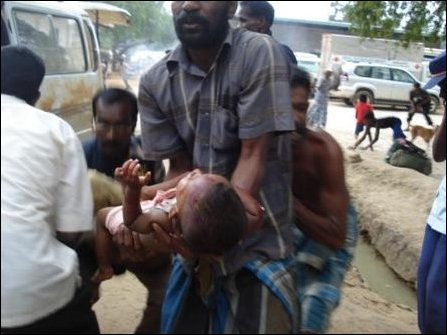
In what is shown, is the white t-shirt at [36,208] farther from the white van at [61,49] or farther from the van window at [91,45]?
the van window at [91,45]

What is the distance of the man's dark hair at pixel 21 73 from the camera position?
196 centimetres

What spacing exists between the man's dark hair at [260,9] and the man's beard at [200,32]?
75.9 inches

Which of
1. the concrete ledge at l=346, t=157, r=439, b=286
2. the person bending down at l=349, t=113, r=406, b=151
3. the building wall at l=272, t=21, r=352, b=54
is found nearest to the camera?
the concrete ledge at l=346, t=157, r=439, b=286

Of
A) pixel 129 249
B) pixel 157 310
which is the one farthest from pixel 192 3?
pixel 157 310

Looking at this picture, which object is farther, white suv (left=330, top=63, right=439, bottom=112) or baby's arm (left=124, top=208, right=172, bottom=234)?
white suv (left=330, top=63, right=439, bottom=112)

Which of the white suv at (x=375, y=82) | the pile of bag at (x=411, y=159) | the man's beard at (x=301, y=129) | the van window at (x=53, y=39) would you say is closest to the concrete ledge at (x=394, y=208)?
the pile of bag at (x=411, y=159)

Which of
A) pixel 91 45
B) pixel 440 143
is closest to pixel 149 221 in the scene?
pixel 440 143

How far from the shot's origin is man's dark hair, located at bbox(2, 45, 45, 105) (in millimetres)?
1960

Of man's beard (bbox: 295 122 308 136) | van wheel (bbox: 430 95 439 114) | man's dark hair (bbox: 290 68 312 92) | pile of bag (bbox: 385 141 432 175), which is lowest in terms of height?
van wheel (bbox: 430 95 439 114)

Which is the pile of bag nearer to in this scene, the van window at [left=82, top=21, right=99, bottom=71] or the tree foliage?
the van window at [left=82, top=21, right=99, bottom=71]

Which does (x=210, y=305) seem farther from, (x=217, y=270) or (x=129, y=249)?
(x=129, y=249)

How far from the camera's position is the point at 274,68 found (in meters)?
1.68

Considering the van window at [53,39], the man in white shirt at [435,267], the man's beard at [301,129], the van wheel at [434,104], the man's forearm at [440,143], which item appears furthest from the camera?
the van wheel at [434,104]

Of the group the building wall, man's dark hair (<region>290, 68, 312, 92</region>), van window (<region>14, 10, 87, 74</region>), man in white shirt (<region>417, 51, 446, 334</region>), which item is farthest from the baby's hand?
the building wall
